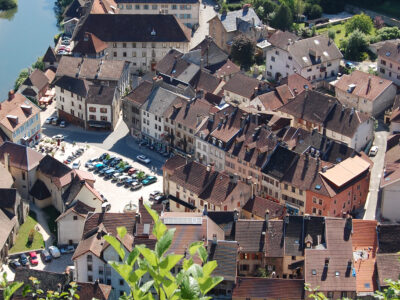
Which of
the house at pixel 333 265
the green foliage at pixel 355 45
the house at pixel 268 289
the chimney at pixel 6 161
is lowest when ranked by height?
the chimney at pixel 6 161

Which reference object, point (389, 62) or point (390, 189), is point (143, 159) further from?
point (389, 62)

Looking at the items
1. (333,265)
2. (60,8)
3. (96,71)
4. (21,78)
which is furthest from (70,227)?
(60,8)

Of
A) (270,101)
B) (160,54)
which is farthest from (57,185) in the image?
(160,54)

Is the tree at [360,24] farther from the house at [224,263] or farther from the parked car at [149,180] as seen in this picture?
the house at [224,263]

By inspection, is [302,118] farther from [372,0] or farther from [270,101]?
[372,0]

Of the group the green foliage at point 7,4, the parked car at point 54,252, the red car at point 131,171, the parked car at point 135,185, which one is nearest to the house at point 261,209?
the parked car at point 135,185

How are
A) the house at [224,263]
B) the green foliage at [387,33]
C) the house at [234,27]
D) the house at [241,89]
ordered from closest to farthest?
the house at [224,263] < the house at [241,89] < the green foliage at [387,33] < the house at [234,27]

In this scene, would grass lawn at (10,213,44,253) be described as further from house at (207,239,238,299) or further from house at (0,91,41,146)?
house at (207,239,238,299)
